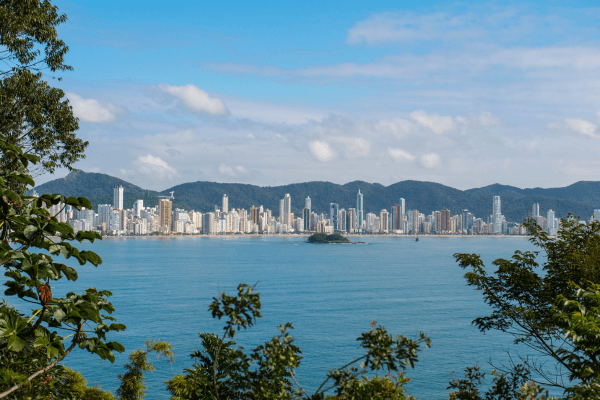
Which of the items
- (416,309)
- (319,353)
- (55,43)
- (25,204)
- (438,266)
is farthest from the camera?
(438,266)

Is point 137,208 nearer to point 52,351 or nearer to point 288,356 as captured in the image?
point 288,356

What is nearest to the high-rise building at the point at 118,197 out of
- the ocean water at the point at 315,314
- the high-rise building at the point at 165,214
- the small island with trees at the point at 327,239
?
the high-rise building at the point at 165,214

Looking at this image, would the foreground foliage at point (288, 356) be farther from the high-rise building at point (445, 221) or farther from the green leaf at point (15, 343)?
the high-rise building at point (445, 221)

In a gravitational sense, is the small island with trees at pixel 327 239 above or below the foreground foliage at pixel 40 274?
below

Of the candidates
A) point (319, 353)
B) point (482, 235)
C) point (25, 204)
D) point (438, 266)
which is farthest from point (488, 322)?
point (482, 235)

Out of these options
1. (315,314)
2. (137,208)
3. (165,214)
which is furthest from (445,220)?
(315,314)

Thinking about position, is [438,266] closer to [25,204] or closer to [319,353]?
[319,353]

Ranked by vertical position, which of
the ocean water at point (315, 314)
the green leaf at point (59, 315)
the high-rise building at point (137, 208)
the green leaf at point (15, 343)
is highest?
the high-rise building at point (137, 208)
